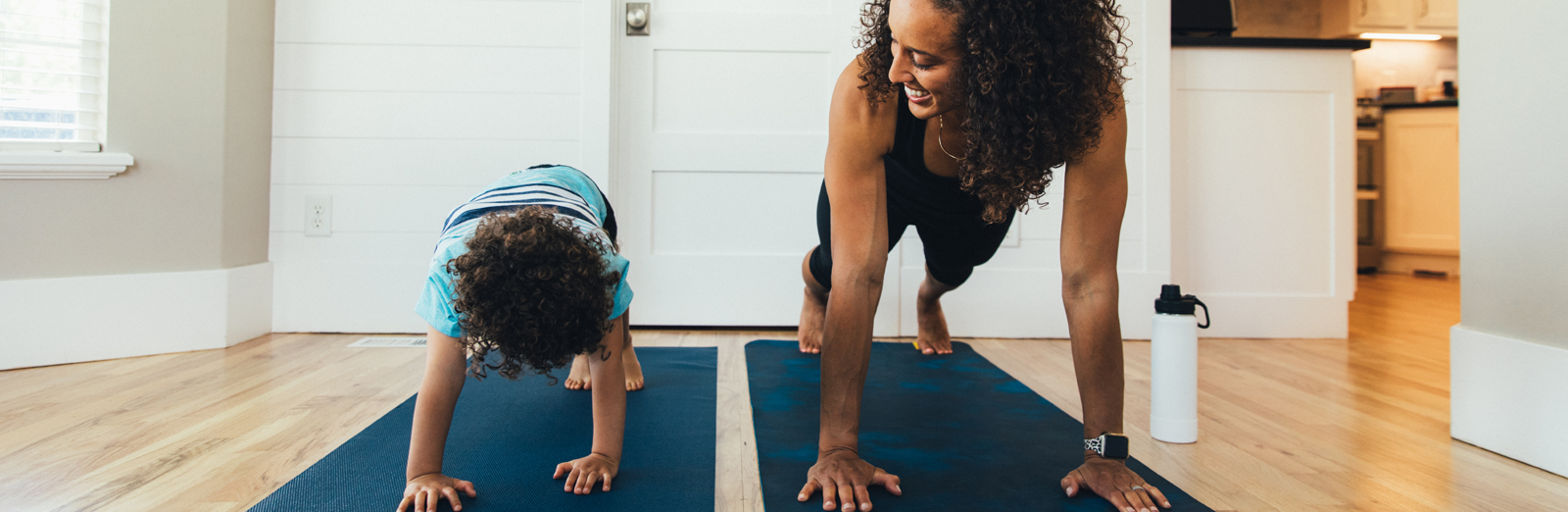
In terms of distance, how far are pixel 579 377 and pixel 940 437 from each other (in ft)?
2.69

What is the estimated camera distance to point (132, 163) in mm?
2037

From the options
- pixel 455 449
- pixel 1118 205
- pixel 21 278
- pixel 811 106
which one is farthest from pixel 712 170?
pixel 21 278

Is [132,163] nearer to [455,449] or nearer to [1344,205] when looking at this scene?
[455,449]

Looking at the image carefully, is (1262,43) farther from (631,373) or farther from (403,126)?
(403,126)

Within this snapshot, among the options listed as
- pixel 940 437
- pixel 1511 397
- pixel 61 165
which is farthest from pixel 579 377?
pixel 1511 397

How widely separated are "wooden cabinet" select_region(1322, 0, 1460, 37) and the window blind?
6.12 meters

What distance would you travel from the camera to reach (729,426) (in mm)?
1437

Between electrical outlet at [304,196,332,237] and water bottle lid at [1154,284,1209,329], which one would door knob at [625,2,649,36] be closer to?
electrical outlet at [304,196,332,237]

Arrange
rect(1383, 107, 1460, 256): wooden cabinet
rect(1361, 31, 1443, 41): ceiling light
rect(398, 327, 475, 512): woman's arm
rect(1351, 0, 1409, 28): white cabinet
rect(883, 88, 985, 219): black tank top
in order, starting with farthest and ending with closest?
rect(1361, 31, 1443, 41): ceiling light
rect(1351, 0, 1409, 28): white cabinet
rect(1383, 107, 1460, 256): wooden cabinet
rect(883, 88, 985, 219): black tank top
rect(398, 327, 475, 512): woman's arm

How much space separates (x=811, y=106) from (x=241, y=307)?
185 cm

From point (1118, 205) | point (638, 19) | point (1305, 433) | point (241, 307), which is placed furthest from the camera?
point (638, 19)

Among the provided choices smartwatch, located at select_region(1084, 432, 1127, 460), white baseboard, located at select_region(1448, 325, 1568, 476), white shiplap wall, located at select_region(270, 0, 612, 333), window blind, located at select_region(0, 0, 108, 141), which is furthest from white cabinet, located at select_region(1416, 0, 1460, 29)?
window blind, located at select_region(0, 0, 108, 141)

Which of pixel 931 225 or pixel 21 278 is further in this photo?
pixel 21 278

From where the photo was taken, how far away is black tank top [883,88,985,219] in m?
1.20
